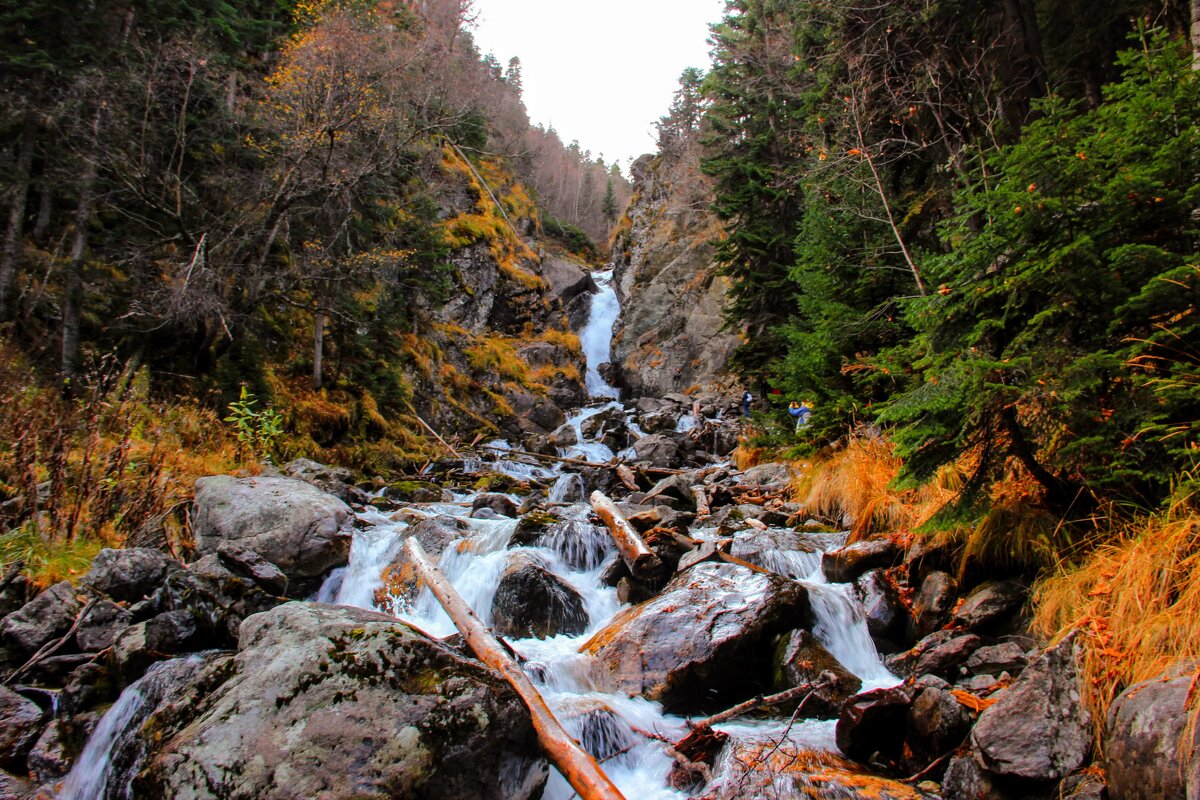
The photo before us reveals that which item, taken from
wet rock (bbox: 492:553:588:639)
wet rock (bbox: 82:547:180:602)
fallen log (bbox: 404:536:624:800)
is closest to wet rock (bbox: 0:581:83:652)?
wet rock (bbox: 82:547:180:602)

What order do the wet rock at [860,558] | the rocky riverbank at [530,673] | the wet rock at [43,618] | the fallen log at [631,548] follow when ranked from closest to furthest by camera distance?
the rocky riverbank at [530,673] → the wet rock at [43,618] → the wet rock at [860,558] → the fallen log at [631,548]

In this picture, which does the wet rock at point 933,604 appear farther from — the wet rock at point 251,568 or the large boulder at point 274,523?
the large boulder at point 274,523

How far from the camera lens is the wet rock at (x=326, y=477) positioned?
364 inches

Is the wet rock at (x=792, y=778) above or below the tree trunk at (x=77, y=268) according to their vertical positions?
below

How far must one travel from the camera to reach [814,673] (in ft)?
14.0

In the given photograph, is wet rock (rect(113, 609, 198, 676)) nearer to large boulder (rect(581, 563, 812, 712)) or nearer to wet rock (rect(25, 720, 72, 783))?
wet rock (rect(25, 720, 72, 783))

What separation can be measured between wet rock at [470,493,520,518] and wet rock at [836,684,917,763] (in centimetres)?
666

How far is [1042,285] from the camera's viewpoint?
338cm

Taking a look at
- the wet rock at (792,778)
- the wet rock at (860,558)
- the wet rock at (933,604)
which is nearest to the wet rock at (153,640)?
the wet rock at (792,778)

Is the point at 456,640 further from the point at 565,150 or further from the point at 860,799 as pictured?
the point at 565,150

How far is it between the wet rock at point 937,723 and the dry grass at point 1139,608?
25.7 inches

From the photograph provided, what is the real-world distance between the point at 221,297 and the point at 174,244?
256 cm

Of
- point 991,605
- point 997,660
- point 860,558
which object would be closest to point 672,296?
point 860,558

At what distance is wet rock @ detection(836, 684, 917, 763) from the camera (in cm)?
341
